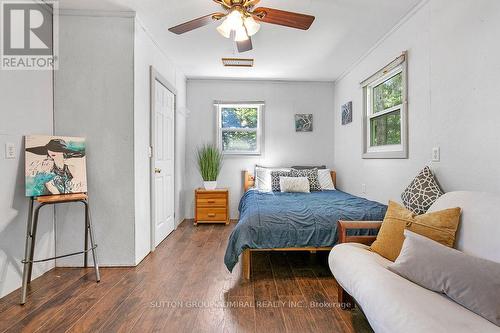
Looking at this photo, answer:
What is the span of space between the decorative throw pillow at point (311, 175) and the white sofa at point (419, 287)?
2.21 m

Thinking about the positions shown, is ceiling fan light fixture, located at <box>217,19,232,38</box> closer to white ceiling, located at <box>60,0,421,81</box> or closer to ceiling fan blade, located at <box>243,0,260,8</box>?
ceiling fan blade, located at <box>243,0,260,8</box>

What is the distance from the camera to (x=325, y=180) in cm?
417

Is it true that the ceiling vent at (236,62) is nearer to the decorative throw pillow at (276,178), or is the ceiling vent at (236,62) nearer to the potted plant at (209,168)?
the potted plant at (209,168)

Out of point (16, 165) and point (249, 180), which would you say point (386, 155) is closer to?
point (249, 180)

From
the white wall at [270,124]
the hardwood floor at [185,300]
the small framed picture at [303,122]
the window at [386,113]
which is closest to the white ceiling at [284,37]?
the white wall at [270,124]

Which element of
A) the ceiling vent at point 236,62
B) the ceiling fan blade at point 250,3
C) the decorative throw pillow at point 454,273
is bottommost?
the decorative throw pillow at point 454,273

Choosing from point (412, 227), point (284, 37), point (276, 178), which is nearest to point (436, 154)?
point (412, 227)

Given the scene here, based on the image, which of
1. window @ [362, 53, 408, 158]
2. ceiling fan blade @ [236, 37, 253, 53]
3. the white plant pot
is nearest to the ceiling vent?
ceiling fan blade @ [236, 37, 253, 53]

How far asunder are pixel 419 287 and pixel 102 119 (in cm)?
287

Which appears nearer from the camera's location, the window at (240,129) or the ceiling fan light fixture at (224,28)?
the ceiling fan light fixture at (224,28)

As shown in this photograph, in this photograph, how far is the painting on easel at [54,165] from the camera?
2.05 metres

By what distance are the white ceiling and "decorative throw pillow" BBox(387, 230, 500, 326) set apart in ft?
7.09

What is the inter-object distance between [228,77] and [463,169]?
Result: 3.62m

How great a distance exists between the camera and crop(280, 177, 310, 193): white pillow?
3756 mm
